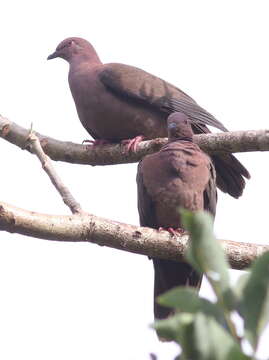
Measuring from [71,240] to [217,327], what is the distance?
8.05 feet

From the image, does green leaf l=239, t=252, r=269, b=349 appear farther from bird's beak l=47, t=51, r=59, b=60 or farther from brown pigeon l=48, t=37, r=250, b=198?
bird's beak l=47, t=51, r=59, b=60

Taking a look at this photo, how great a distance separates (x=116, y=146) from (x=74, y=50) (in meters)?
1.93

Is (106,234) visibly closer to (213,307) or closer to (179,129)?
(179,129)

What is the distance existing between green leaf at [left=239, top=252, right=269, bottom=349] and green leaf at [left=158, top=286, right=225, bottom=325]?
0.10 ft

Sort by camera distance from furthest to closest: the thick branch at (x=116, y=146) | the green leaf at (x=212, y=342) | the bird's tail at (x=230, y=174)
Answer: the bird's tail at (x=230, y=174), the thick branch at (x=116, y=146), the green leaf at (x=212, y=342)

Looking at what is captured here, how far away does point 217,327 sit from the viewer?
769 mm

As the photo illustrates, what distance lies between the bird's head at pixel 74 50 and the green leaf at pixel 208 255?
6.47 meters

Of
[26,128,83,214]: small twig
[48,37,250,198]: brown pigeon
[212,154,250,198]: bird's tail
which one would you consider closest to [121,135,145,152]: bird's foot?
[48,37,250,198]: brown pigeon

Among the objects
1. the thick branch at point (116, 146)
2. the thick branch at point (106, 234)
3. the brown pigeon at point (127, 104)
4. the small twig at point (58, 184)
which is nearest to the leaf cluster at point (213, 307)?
the thick branch at point (106, 234)

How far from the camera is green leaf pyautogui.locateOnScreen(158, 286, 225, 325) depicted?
2.50 ft

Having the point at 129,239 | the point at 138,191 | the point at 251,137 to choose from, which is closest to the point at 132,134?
the point at 138,191

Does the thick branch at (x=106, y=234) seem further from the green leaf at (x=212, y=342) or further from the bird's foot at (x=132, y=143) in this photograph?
the green leaf at (x=212, y=342)

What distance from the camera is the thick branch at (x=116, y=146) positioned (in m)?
3.93

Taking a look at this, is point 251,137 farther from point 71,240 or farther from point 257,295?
point 257,295
